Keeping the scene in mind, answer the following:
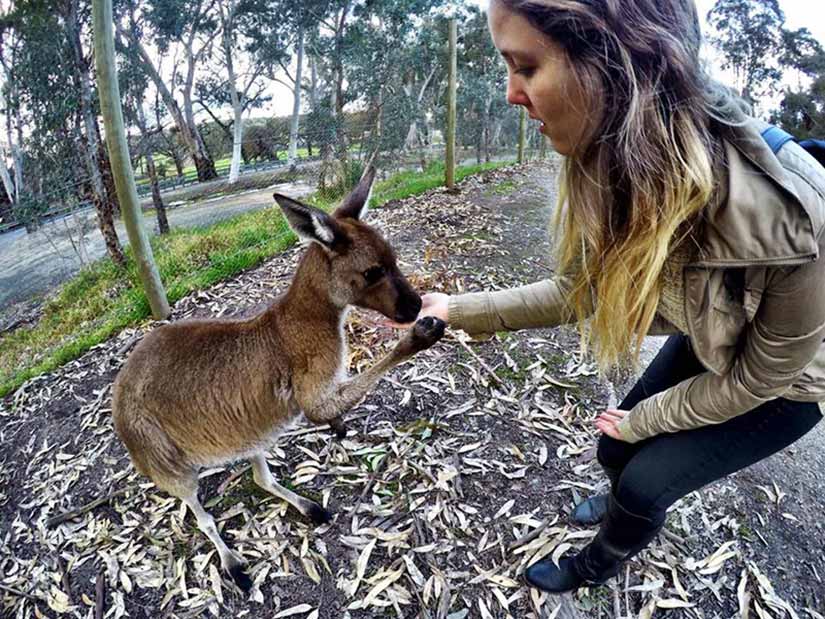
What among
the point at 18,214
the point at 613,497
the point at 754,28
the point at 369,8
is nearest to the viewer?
the point at 613,497

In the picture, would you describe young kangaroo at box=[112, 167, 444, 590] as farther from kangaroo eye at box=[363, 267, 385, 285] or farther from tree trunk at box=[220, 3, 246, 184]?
tree trunk at box=[220, 3, 246, 184]

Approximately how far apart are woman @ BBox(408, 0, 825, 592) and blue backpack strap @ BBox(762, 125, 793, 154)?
39 mm

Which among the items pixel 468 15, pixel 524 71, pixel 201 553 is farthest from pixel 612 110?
pixel 468 15

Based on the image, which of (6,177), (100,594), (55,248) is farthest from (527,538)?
(6,177)

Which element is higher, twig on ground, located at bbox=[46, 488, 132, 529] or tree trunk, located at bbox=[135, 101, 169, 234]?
tree trunk, located at bbox=[135, 101, 169, 234]

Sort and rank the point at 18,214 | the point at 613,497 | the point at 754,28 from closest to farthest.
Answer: the point at 613,497
the point at 18,214
the point at 754,28

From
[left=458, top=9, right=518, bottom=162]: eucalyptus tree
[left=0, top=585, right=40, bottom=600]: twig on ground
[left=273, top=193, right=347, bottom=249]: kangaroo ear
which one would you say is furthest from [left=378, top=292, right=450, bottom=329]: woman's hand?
[left=458, top=9, right=518, bottom=162]: eucalyptus tree

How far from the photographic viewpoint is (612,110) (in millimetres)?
1134

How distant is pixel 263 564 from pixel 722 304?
6.99 ft

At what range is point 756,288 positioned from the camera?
114 centimetres

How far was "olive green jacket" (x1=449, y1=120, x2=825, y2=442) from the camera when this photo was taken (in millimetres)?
1039

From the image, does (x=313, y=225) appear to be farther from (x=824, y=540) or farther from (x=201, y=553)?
(x=824, y=540)

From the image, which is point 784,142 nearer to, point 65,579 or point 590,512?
point 590,512

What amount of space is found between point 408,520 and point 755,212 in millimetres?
1903
